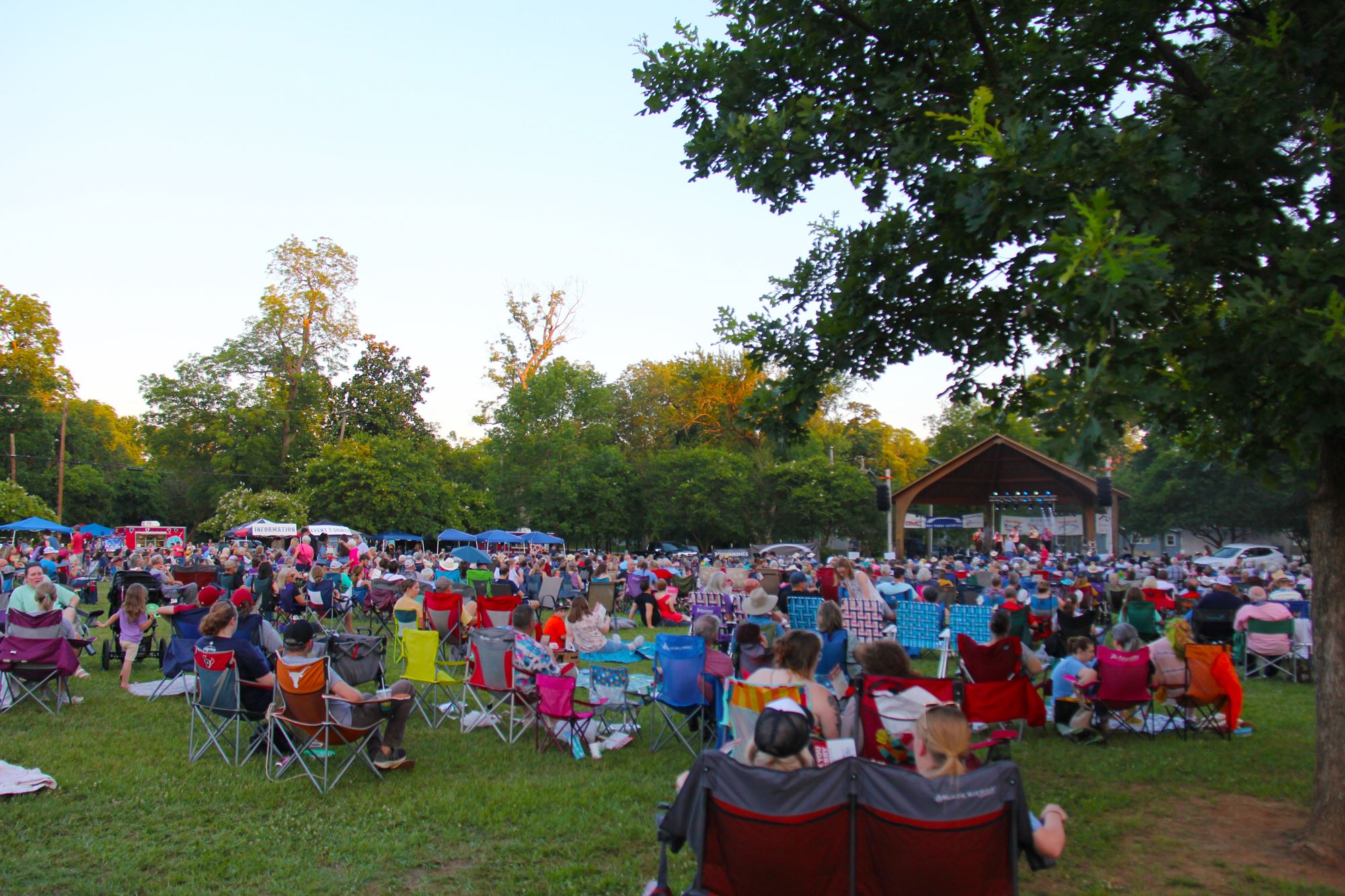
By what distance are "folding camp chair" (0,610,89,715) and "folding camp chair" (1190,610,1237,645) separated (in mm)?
12276

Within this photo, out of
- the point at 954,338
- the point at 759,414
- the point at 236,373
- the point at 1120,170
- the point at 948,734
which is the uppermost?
the point at 236,373

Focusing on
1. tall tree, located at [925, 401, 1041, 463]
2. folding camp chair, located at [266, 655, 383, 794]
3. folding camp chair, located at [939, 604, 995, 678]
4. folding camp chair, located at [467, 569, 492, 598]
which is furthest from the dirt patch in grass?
tall tree, located at [925, 401, 1041, 463]

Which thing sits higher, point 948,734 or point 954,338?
point 954,338

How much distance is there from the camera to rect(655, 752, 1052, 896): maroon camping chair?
9.69 feet

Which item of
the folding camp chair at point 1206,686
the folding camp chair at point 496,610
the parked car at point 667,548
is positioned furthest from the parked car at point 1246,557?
the folding camp chair at point 496,610

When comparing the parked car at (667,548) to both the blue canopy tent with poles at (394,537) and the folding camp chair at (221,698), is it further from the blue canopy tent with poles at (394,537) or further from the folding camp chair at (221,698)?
the folding camp chair at (221,698)

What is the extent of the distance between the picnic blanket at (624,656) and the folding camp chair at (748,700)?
350 cm

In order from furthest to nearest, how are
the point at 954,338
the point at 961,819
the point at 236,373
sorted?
1. the point at 236,373
2. the point at 954,338
3. the point at 961,819

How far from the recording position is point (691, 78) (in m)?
5.74

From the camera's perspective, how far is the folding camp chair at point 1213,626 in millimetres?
11062

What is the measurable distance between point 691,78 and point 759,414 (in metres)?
2.22

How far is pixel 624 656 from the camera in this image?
9.02m

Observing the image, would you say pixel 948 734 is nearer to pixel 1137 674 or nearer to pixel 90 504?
pixel 1137 674

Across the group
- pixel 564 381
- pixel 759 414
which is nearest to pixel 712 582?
pixel 759 414
